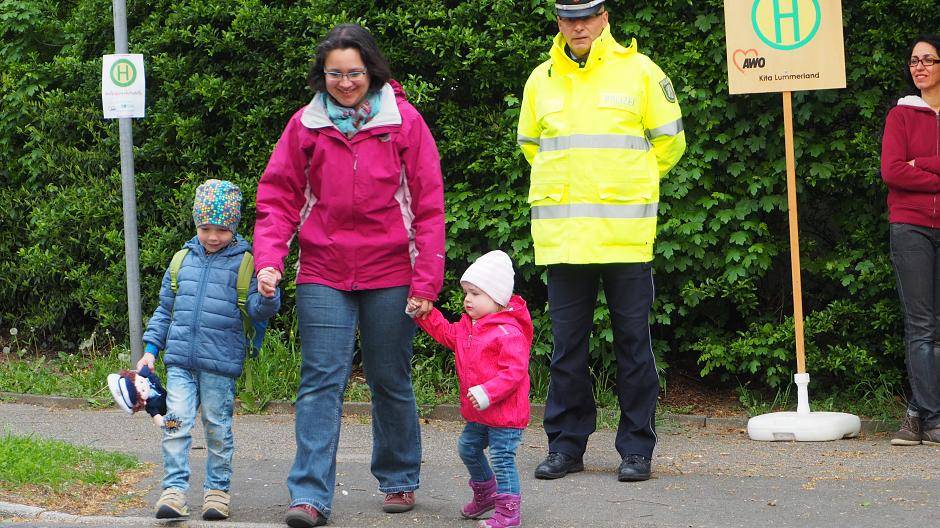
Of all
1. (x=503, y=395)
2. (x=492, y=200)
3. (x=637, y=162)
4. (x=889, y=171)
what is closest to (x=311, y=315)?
(x=503, y=395)

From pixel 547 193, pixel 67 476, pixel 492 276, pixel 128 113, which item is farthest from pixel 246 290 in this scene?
pixel 128 113

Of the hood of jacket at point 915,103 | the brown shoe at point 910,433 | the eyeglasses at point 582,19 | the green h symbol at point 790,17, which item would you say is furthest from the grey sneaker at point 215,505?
the hood of jacket at point 915,103

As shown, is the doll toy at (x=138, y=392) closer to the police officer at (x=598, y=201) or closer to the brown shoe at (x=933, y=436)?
the police officer at (x=598, y=201)

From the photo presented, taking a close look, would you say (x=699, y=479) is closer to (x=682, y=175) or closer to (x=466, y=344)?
(x=466, y=344)

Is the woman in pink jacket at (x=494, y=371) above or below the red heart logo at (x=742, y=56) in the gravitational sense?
below

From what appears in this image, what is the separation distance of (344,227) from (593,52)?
162 cm

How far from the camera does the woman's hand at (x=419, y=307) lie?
5.23 metres

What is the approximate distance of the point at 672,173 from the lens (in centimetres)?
775

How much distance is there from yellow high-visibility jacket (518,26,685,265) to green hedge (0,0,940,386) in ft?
5.12

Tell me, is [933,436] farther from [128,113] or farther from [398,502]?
[128,113]

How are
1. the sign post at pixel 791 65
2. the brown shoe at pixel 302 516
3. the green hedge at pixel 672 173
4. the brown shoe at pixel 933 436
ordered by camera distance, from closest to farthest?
the brown shoe at pixel 302 516, the brown shoe at pixel 933 436, the sign post at pixel 791 65, the green hedge at pixel 672 173

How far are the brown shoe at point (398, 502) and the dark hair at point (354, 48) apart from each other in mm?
1759

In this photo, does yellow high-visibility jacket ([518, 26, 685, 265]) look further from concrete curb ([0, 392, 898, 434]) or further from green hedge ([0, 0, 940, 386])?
concrete curb ([0, 392, 898, 434])

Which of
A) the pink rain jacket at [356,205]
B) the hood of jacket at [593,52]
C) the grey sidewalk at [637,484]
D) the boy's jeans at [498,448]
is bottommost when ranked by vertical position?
the grey sidewalk at [637,484]
